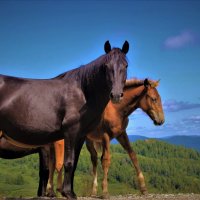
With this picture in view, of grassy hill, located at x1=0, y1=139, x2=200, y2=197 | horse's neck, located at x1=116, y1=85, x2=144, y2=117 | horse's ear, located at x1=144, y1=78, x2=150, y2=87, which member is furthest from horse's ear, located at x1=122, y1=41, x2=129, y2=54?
grassy hill, located at x1=0, y1=139, x2=200, y2=197

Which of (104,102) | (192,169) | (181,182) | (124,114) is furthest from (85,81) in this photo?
(192,169)

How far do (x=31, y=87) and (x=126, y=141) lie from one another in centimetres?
566

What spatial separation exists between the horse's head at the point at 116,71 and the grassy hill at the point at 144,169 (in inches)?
1922

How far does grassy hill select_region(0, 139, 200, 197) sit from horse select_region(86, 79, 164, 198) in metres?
43.2

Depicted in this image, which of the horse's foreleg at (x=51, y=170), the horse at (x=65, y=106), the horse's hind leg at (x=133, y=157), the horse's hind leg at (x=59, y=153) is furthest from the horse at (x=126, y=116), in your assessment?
the horse at (x=65, y=106)

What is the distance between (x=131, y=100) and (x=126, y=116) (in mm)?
579

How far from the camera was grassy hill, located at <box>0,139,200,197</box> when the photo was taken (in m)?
67.6

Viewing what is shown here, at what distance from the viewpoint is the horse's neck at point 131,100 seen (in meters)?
11.7

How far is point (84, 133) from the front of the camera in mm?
6625

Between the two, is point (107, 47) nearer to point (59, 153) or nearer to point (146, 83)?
point (59, 153)

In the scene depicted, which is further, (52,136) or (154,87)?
(154,87)

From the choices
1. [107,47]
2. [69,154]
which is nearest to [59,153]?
[69,154]

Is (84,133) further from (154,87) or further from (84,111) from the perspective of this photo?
(154,87)

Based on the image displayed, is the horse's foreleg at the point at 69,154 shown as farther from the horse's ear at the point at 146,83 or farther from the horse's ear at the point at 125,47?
the horse's ear at the point at 146,83
